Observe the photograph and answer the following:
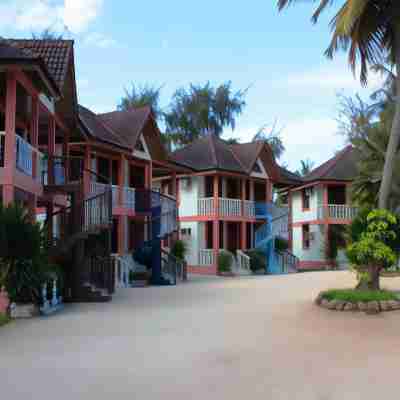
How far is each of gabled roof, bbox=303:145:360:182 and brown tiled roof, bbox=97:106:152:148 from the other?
1424 cm

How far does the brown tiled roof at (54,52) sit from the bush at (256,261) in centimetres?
1677

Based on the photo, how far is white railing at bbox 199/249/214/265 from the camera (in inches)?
1221

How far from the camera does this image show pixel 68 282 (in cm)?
1552

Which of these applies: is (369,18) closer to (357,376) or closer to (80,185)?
(80,185)

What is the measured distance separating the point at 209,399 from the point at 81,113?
62.6ft

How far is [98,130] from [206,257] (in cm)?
1048

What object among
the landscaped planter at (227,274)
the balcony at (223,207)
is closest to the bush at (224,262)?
the landscaped planter at (227,274)

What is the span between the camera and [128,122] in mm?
25906

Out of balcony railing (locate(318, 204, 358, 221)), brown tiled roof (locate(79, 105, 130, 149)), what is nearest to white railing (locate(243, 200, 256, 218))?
balcony railing (locate(318, 204, 358, 221))

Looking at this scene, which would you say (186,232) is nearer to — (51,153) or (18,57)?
(51,153)

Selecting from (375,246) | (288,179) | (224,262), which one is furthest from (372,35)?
(288,179)

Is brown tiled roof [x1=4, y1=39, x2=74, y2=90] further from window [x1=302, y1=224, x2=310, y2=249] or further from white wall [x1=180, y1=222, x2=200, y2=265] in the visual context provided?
window [x1=302, y1=224, x2=310, y2=249]

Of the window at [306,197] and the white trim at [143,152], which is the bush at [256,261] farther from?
the white trim at [143,152]

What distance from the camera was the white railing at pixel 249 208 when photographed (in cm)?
3257
